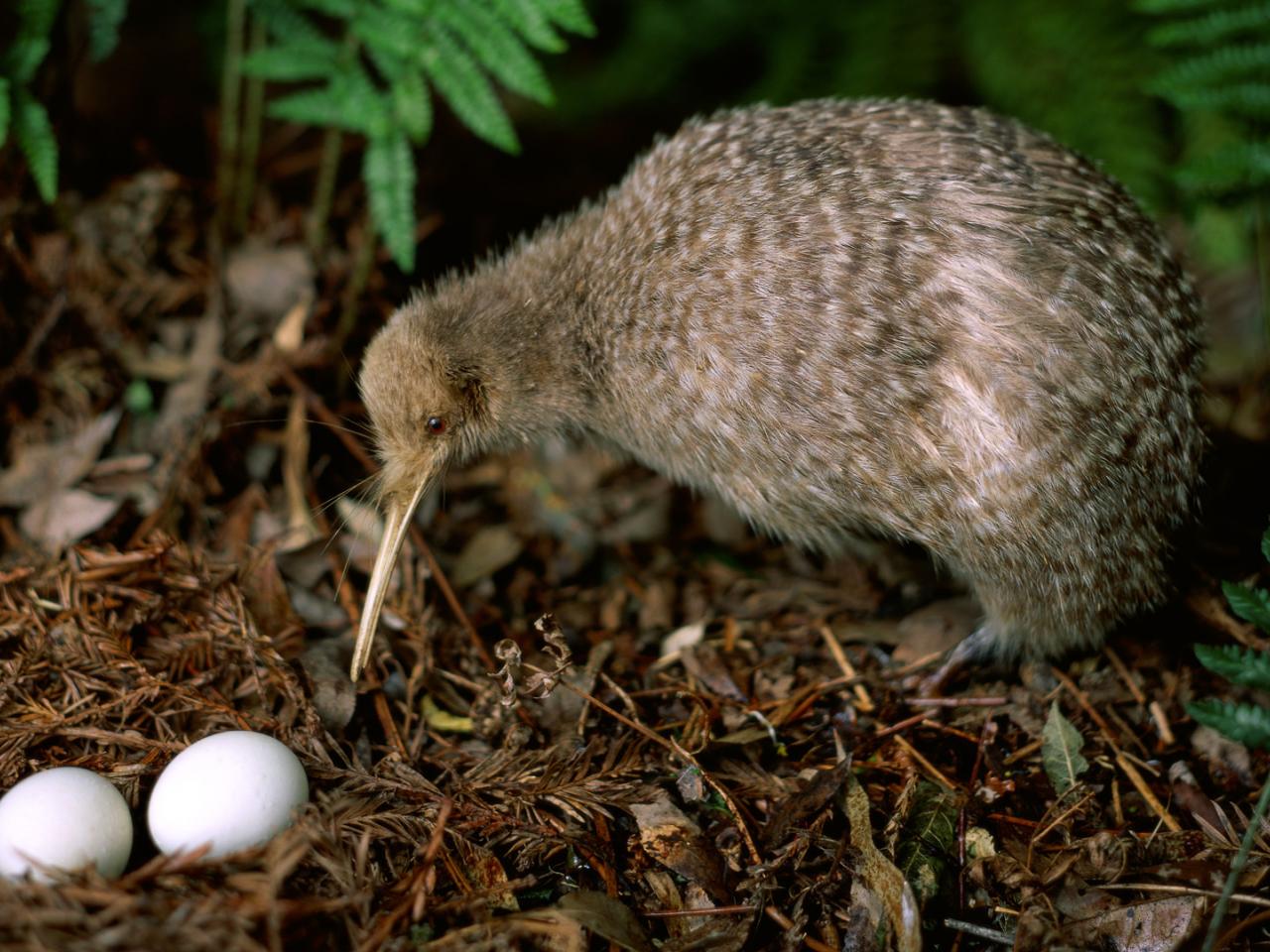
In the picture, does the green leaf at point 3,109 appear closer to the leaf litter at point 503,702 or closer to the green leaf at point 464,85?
the leaf litter at point 503,702

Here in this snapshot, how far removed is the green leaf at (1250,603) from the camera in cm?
228

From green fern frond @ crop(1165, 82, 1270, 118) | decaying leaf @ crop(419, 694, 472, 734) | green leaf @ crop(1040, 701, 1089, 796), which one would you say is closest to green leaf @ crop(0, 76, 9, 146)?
decaying leaf @ crop(419, 694, 472, 734)

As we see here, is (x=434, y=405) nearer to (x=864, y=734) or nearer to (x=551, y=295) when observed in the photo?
(x=551, y=295)

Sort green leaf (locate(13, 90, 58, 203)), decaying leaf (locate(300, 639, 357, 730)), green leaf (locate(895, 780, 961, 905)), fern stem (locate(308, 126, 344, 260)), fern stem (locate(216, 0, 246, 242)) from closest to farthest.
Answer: green leaf (locate(895, 780, 961, 905))
decaying leaf (locate(300, 639, 357, 730))
green leaf (locate(13, 90, 58, 203))
fern stem (locate(216, 0, 246, 242))
fern stem (locate(308, 126, 344, 260))

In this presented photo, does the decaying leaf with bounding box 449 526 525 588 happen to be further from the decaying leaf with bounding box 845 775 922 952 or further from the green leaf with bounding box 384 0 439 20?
the green leaf with bounding box 384 0 439 20

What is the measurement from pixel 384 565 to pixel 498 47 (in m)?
1.61

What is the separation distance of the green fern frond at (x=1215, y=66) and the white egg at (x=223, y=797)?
338cm

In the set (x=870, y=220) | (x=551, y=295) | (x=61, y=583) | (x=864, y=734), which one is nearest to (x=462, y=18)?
(x=551, y=295)

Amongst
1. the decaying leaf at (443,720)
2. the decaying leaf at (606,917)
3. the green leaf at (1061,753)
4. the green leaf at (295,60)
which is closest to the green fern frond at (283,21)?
the green leaf at (295,60)

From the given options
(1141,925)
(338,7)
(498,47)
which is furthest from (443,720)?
(338,7)

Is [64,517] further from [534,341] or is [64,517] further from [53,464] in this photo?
[534,341]

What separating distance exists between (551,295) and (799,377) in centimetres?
91

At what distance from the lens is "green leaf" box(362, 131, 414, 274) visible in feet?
10.6

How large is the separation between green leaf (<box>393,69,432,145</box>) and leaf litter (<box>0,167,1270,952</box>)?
2.46ft
